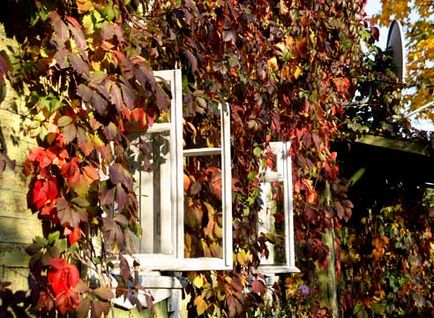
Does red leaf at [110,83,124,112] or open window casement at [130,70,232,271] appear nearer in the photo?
red leaf at [110,83,124,112]

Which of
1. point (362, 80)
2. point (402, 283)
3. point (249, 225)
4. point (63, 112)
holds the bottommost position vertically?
point (402, 283)

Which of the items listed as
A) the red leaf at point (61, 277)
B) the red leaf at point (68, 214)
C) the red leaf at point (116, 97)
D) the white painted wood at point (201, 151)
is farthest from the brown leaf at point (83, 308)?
the white painted wood at point (201, 151)

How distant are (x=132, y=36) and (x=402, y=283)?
22.3 ft

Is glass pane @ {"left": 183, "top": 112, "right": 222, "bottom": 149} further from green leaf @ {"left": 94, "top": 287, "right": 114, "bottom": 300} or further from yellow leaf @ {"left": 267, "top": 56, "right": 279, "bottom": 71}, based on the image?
green leaf @ {"left": 94, "top": 287, "right": 114, "bottom": 300}

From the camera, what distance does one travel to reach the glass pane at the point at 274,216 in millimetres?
7051

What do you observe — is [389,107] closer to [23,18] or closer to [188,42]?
[188,42]

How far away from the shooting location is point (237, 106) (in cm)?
612

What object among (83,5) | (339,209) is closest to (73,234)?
(83,5)

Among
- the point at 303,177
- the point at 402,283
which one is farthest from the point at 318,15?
the point at 402,283

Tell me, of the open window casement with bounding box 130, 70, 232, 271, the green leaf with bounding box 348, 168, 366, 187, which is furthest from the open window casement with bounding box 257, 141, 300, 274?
the green leaf with bounding box 348, 168, 366, 187

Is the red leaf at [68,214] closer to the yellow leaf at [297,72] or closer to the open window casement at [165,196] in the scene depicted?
the open window casement at [165,196]

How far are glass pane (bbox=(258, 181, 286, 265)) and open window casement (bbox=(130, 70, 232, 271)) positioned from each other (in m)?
1.89

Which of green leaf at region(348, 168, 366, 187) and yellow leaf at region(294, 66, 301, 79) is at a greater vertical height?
yellow leaf at region(294, 66, 301, 79)

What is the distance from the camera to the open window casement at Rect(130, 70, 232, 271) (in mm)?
4480
